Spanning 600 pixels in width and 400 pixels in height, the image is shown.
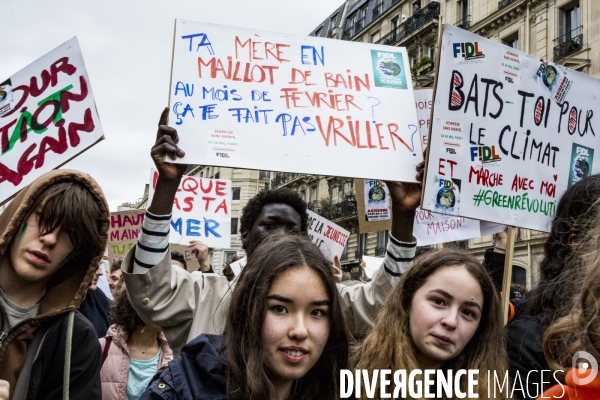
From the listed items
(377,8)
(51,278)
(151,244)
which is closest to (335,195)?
(377,8)

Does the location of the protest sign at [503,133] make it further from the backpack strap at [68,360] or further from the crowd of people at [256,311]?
the backpack strap at [68,360]

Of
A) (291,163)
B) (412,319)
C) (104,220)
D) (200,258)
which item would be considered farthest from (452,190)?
(200,258)

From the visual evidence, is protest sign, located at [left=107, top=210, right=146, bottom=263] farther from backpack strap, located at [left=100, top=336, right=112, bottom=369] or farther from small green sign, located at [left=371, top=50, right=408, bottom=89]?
small green sign, located at [left=371, top=50, right=408, bottom=89]

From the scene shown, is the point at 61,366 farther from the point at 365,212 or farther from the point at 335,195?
the point at 335,195

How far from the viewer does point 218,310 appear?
113 inches

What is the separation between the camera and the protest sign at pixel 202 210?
7.15m

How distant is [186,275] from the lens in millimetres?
2932

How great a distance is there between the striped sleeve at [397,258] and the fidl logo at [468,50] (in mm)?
1228

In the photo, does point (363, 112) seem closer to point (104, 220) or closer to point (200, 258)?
point (104, 220)

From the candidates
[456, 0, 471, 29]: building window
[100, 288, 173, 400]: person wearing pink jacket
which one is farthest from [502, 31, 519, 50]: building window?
[100, 288, 173, 400]: person wearing pink jacket

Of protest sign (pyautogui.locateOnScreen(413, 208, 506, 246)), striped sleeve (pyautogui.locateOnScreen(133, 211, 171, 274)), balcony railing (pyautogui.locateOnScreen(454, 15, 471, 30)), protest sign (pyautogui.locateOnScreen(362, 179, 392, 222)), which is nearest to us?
striped sleeve (pyautogui.locateOnScreen(133, 211, 171, 274))

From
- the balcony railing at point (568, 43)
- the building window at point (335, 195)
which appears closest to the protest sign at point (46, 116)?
the balcony railing at point (568, 43)

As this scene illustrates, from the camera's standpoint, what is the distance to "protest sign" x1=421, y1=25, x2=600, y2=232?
348 centimetres

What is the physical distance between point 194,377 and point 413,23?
3237 cm
